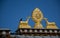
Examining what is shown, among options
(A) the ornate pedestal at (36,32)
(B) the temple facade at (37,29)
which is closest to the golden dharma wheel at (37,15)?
(B) the temple facade at (37,29)

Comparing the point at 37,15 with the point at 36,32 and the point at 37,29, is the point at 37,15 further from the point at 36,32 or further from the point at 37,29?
the point at 36,32

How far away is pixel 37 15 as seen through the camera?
5312mm

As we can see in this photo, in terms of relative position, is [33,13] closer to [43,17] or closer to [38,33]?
[43,17]

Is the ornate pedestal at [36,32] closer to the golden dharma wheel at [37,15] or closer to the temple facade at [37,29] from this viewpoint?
the temple facade at [37,29]

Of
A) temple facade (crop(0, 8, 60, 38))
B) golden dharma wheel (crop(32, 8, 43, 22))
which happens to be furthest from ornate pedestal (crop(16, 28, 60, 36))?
golden dharma wheel (crop(32, 8, 43, 22))

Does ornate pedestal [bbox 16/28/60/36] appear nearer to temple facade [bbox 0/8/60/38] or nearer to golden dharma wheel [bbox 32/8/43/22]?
temple facade [bbox 0/8/60/38]

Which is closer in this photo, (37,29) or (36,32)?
(36,32)

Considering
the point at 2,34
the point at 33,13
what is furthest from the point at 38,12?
the point at 2,34

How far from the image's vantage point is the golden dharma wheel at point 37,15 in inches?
208

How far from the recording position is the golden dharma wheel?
17.3 ft

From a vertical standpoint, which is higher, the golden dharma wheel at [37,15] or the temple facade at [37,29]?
the golden dharma wheel at [37,15]

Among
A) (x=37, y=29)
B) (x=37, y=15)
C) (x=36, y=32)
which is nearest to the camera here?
(x=36, y=32)

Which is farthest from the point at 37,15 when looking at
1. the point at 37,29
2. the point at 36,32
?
the point at 36,32

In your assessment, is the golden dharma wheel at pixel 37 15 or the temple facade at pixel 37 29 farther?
the golden dharma wheel at pixel 37 15
